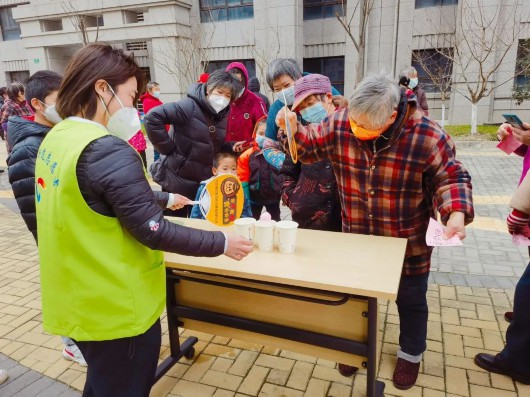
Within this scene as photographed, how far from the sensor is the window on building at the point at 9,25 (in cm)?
1855

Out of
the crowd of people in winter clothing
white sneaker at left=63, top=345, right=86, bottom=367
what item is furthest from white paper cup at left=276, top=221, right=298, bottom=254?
white sneaker at left=63, top=345, right=86, bottom=367

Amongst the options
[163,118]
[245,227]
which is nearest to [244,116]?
[163,118]

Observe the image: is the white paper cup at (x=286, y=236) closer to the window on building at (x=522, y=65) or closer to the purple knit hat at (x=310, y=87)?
the purple knit hat at (x=310, y=87)

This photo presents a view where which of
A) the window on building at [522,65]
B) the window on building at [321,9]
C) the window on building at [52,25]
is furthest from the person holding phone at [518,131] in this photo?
the window on building at [52,25]

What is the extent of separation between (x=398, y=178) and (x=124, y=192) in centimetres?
134

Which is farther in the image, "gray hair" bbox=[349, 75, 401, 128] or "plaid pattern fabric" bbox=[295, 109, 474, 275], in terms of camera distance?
"plaid pattern fabric" bbox=[295, 109, 474, 275]

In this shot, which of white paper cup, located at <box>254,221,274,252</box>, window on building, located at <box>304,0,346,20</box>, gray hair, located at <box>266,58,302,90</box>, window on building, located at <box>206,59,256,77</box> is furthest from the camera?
window on building, located at <box>206,59,256,77</box>

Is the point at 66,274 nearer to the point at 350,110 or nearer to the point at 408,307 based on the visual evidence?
the point at 350,110

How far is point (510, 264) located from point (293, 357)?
98.3 inches

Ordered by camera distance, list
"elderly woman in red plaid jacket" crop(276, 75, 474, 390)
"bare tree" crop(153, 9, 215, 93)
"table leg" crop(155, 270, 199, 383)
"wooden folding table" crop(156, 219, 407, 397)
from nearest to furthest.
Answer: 1. "wooden folding table" crop(156, 219, 407, 397)
2. "elderly woman in red plaid jacket" crop(276, 75, 474, 390)
3. "table leg" crop(155, 270, 199, 383)
4. "bare tree" crop(153, 9, 215, 93)

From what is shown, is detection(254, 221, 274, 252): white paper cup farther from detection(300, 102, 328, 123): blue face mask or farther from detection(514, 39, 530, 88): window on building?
detection(514, 39, 530, 88): window on building

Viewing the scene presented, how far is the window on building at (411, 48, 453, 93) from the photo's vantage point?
13.1m

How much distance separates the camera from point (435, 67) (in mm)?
13922

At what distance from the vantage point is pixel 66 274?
1.39m
